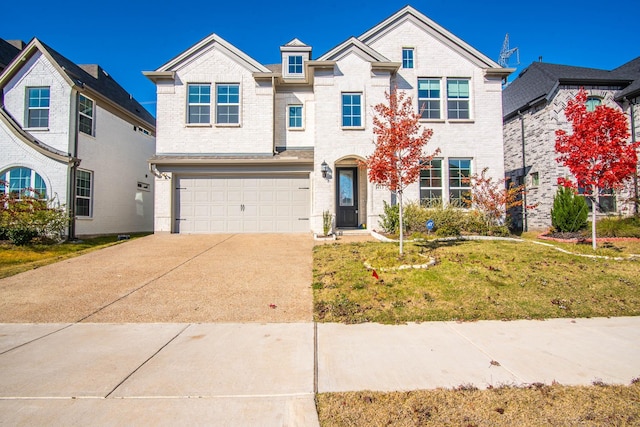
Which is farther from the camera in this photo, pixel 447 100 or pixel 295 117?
pixel 295 117

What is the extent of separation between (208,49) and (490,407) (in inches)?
655

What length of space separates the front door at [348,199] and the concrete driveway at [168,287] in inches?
190

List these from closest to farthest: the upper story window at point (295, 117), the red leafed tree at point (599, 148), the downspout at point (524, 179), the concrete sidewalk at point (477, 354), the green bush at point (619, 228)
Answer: the concrete sidewalk at point (477, 354)
the red leafed tree at point (599, 148)
the green bush at point (619, 228)
the upper story window at point (295, 117)
the downspout at point (524, 179)

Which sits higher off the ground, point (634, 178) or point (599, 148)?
point (599, 148)

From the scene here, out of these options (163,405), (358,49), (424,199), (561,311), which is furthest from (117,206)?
(561,311)

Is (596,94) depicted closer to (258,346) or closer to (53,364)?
(258,346)

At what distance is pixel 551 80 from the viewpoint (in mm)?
16234

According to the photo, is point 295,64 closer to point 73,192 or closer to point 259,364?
point 73,192

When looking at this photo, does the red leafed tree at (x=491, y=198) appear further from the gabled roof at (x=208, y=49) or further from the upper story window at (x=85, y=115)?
the upper story window at (x=85, y=115)

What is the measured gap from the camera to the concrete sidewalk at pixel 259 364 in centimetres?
295

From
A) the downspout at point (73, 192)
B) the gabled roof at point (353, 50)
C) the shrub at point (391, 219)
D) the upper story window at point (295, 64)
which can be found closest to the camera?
the shrub at point (391, 219)

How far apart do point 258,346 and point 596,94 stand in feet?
63.2

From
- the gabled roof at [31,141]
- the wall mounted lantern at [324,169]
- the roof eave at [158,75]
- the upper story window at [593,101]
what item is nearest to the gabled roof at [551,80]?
the upper story window at [593,101]

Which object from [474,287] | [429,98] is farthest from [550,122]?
[474,287]
